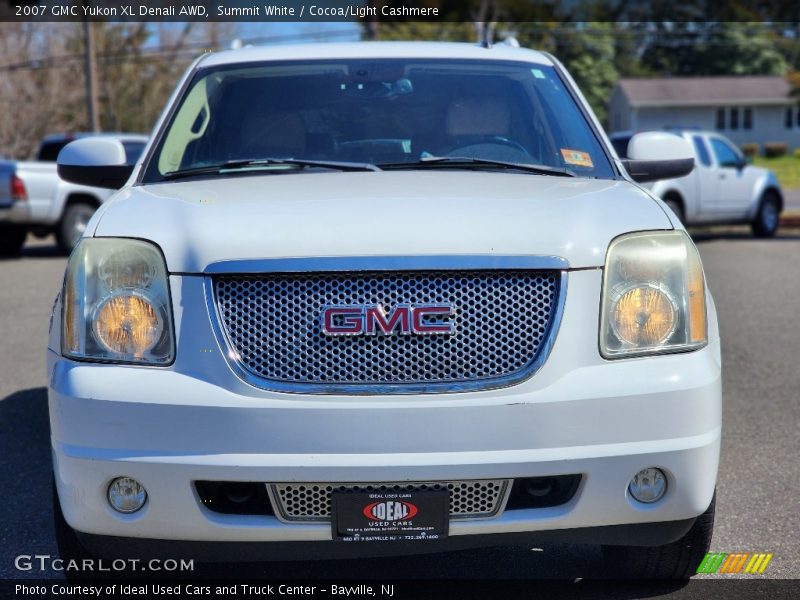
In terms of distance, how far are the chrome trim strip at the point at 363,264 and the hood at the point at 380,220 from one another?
0.06ft

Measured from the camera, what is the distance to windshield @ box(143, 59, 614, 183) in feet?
14.5

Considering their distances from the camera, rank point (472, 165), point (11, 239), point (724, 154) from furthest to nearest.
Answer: point (724, 154)
point (11, 239)
point (472, 165)

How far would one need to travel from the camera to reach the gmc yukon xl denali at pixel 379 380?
3016 millimetres

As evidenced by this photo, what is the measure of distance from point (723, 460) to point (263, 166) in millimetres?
2542

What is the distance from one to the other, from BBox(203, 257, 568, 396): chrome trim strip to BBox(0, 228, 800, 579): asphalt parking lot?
3.32 feet

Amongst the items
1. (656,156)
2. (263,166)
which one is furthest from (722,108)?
(263,166)

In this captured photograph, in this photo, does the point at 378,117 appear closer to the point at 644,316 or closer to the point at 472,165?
the point at 472,165

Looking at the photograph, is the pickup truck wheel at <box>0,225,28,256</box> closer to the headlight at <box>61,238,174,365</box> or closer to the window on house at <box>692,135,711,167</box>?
the window on house at <box>692,135,711,167</box>

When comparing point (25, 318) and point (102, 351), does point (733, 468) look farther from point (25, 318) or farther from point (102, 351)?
point (25, 318)

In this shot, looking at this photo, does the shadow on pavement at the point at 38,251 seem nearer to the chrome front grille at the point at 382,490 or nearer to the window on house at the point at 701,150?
the window on house at the point at 701,150

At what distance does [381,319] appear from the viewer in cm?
308

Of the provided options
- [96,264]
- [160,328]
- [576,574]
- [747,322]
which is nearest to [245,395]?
[160,328]

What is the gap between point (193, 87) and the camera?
15.8 ft

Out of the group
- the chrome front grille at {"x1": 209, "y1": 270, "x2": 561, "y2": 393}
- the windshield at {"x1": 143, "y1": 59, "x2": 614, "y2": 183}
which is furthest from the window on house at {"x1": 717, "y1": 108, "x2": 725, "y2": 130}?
the chrome front grille at {"x1": 209, "y1": 270, "x2": 561, "y2": 393}
